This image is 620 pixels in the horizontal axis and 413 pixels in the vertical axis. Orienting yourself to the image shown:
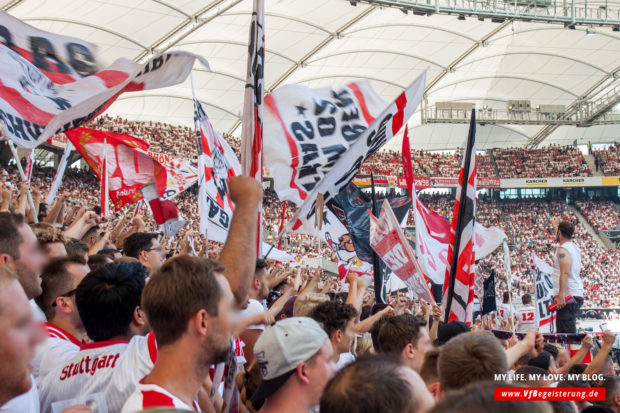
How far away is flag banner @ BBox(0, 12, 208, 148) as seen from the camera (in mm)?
5844

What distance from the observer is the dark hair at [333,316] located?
150 inches

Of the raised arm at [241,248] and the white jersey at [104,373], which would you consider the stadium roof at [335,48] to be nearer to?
the white jersey at [104,373]

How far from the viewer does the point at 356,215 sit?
1110cm

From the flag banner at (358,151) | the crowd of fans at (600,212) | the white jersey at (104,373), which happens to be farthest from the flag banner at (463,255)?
the crowd of fans at (600,212)

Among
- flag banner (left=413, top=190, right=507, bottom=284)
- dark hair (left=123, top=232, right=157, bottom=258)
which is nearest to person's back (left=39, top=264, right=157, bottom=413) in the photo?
dark hair (left=123, top=232, right=157, bottom=258)

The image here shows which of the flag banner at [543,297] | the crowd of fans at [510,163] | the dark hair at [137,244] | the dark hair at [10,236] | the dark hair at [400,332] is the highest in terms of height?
the crowd of fans at [510,163]

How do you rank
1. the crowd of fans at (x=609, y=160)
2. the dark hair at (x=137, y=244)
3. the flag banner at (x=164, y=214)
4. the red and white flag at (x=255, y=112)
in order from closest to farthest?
1. the red and white flag at (x=255, y=112)
2. the dark hair at (x=137, y=244)
3. the flag banner at (x=164, y=214)
4. the crowd of fans at (x=609, y=160)

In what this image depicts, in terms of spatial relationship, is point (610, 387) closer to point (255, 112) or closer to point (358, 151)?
point (358, 151)

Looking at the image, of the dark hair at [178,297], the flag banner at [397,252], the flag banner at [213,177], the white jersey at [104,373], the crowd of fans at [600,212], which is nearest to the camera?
the dark hair at [178,297]

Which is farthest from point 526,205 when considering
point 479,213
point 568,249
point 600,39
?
point 568,249

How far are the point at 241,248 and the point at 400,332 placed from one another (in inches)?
62.7

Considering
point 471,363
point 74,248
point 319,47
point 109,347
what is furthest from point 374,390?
point 319,47

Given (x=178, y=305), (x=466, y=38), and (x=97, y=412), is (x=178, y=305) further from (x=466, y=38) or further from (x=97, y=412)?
(x=466, y=38)

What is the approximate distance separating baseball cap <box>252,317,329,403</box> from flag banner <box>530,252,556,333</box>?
20.7ft
